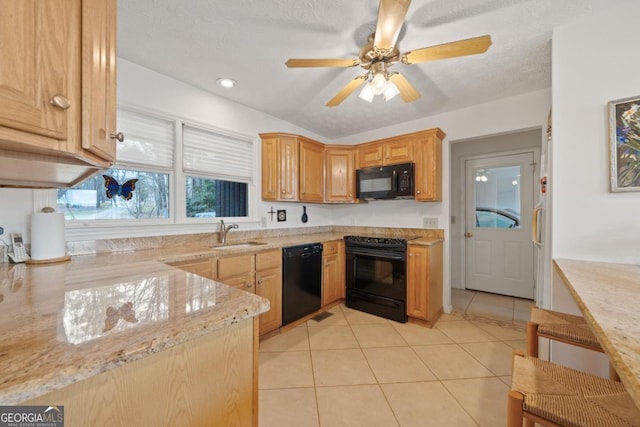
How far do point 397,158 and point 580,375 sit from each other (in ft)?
8.43

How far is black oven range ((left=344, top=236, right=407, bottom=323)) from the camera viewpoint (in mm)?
2816

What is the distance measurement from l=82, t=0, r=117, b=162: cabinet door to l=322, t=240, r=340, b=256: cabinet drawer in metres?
2.34

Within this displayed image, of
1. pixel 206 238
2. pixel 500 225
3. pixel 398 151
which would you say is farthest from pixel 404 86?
pixel 500 225

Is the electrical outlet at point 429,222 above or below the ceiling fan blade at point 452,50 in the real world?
below

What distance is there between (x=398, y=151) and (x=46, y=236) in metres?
3.28

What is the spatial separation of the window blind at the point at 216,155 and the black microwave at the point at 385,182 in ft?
4.94

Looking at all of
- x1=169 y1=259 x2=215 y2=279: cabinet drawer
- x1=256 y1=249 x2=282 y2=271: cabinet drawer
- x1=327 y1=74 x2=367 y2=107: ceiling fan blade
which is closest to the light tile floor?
x1=256 y1=249 x2=282 y2=271: cabinet drawer

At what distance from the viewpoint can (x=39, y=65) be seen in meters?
0.66

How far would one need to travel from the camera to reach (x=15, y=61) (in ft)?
2.01

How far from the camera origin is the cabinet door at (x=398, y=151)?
3.05 metres

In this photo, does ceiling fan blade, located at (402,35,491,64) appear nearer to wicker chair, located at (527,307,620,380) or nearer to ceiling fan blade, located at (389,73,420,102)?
ceiling fan blade, located at (389,73,420,102)

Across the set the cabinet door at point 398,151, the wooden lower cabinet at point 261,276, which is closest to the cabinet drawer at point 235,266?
the wooden lower cabinet at point 261,276

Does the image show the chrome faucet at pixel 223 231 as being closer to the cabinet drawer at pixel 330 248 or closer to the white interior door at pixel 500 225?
the cabinet drawer at pixel 330 248

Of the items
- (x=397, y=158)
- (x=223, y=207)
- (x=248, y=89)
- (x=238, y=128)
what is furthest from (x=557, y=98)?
(x=223, y=207)
